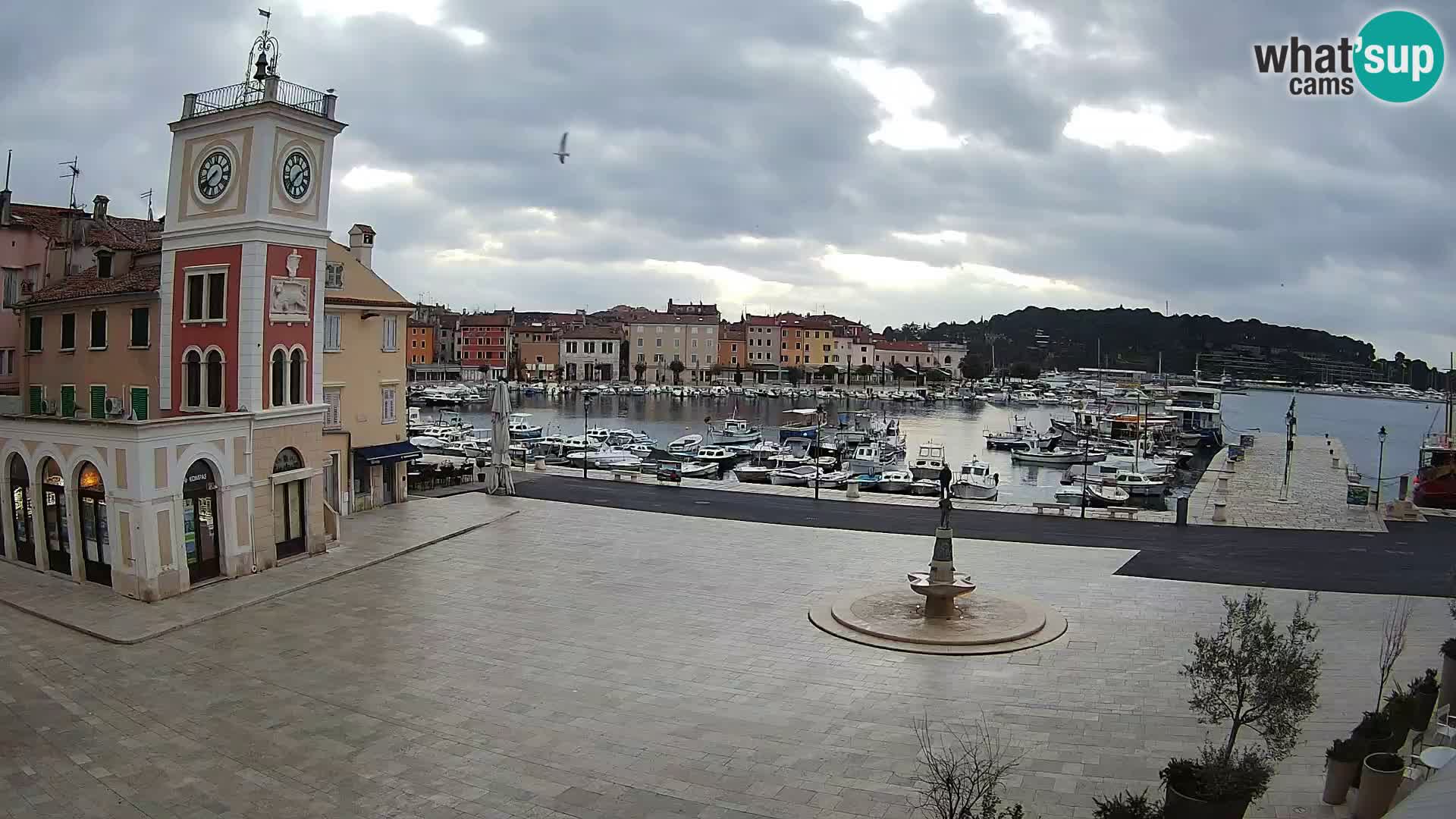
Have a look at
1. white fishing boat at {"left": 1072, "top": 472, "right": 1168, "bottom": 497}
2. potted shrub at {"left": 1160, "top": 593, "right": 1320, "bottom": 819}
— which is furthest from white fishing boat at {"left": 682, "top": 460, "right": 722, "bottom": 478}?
potted shrub at {"left": 1160, "top": 593, "right": 1320, "bottom": 819}

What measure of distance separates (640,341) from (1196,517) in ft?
354

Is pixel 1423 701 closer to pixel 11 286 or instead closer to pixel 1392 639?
pixel 1392 639

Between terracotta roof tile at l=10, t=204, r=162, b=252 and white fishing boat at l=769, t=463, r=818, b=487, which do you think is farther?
white fishing boat at l=769, t=463, r=818, b=487

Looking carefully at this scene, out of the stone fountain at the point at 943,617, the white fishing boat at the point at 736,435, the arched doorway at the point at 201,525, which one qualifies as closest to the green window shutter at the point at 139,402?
the arched doorway at the point at 201,525

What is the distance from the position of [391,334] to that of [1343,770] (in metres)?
25.3

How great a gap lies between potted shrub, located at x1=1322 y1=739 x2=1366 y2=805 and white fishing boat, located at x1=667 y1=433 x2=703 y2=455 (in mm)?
46901

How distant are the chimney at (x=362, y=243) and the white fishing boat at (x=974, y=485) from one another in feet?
74.8

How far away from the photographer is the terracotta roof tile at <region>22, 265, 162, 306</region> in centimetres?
2094

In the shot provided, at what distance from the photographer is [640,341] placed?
130 metres

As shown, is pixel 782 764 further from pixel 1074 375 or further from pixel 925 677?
pixel 1074 375

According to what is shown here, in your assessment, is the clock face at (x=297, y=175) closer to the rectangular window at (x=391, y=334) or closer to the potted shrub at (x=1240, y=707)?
the rectangular window at (x=391, y=334)

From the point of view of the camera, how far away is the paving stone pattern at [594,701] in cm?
932

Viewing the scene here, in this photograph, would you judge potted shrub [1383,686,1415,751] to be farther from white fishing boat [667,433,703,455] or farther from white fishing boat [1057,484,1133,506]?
white fishing boat [667,433,703,455]

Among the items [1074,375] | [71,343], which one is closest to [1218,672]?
[71,343]
